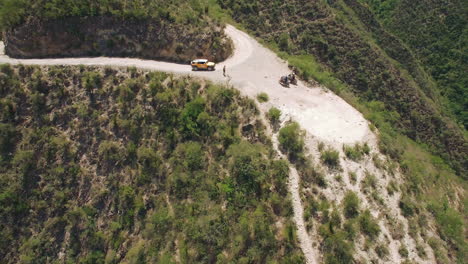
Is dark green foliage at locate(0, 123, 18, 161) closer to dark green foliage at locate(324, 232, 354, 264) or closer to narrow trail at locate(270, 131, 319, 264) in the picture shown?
narrow trail at locate(270, 131, 319, 264)

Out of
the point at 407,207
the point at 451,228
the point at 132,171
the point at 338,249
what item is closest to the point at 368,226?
the point at 338,249

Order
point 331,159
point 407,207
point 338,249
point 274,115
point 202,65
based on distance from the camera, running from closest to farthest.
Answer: point 338,249, point 407,207, point 331,159, point 274,115, point 202,65

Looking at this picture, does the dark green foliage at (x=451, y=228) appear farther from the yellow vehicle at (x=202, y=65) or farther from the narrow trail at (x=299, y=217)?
the yellow vehicle at (x=202, y=65)

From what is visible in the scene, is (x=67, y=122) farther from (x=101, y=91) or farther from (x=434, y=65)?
(x=434, y=65)

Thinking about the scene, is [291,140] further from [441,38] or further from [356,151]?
[441,38]

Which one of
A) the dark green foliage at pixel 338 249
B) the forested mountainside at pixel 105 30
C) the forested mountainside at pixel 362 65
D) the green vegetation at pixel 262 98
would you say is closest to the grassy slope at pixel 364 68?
the forested mountainside at pixel 362 65

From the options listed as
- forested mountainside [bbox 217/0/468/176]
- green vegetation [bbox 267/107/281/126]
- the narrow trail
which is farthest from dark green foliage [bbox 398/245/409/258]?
forested mountainside [bbox 217/0/468/176]
